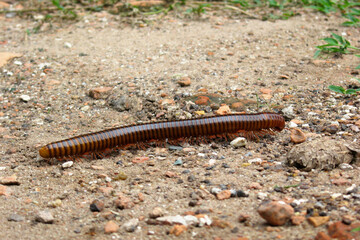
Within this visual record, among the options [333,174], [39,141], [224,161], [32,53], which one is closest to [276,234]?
[333,174]

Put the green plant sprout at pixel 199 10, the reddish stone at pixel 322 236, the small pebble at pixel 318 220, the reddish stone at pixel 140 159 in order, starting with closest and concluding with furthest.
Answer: the reddish stone at pixel 322 236, the small pebble at pixel 318 220, the reddish stone at pixel 140 159, the green plant sprout at pixel 199 10

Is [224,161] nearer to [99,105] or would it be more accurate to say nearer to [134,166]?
[134,166]

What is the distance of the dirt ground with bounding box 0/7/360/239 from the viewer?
159 inches

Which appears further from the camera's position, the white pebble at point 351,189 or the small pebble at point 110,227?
the white pebble at point 351,189

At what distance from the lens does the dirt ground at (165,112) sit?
4.04m

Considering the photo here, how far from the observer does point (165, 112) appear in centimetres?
627

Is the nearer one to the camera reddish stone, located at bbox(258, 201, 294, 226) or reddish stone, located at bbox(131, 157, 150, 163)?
reddish stone, located at bbox(258, 201, 294, 226)

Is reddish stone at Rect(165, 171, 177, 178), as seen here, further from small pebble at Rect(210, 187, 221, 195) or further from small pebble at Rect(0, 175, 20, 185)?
small pebble at Rect(0, 175, 20, 185)

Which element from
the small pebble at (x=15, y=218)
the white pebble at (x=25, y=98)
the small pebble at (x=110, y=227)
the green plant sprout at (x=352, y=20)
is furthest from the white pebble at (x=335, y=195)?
the green plant sprout at (x=352, y=20)

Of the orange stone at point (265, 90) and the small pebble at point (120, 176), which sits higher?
the orange stone at point (265, 90)

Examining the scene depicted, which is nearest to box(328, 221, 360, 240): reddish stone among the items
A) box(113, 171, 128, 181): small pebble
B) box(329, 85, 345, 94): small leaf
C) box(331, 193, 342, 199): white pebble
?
box(331, 193, 342, 199): white pebble

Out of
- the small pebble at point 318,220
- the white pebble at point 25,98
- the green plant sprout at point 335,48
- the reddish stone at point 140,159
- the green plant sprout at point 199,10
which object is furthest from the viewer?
the green plant sprout at point 199,10

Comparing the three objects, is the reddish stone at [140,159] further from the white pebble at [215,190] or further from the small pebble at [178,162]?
the white pebble at [215,190]

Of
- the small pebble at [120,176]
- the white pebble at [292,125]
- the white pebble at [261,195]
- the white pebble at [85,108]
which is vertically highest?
the white pebble at [261,195]
